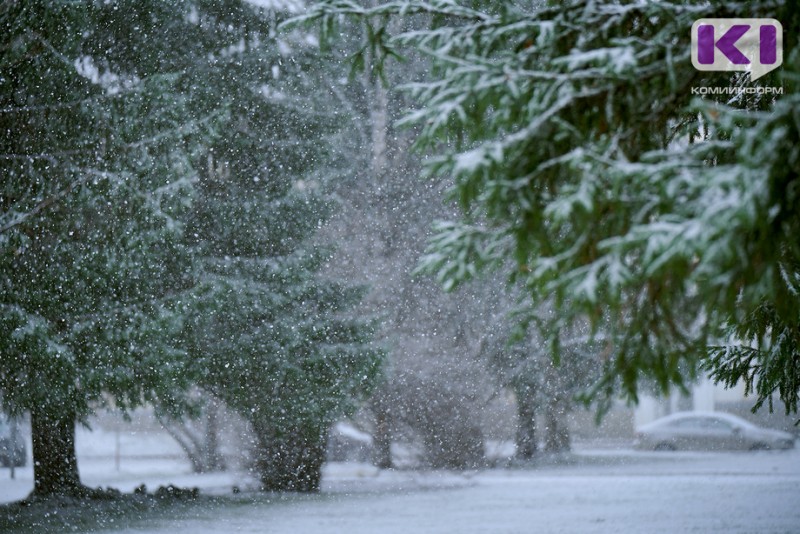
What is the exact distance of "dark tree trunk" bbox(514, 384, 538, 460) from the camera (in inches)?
559

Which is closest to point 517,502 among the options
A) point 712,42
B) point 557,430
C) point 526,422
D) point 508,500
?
point 508,500

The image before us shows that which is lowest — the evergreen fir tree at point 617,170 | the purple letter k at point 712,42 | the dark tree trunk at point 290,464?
the dark tree trunk at point 290,464

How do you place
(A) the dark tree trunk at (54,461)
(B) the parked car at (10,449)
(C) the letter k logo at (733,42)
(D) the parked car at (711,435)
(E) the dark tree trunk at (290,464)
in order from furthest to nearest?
(D) the parked car at (711,435)
(B) the parked car at (10,449)
(E) the dark tree trunk at (290,464)
(A) the dark tree trunk at (54,461)
(C) the letter k logo at (733,42)

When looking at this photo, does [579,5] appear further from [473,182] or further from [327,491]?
[327,491]

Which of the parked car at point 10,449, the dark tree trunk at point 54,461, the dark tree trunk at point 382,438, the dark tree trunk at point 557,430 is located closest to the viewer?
the dark tree trunk at point 54,461

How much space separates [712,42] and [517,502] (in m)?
8.07

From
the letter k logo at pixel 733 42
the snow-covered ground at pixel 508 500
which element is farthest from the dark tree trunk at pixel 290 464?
the letter k logo at pixel 733 42

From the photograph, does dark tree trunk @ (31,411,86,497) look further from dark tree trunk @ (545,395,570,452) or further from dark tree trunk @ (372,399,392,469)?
dark tree trunk @ (545,395,570,452)

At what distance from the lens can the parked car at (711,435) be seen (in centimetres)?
1723

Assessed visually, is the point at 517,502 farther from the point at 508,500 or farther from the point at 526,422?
the point at 526,422

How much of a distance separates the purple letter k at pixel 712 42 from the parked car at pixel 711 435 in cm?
1460

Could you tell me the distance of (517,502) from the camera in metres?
10.8

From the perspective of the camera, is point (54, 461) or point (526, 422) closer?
point (54, 461)

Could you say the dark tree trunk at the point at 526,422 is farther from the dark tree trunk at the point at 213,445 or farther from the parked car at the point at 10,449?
the parked car at the point at 10,449
